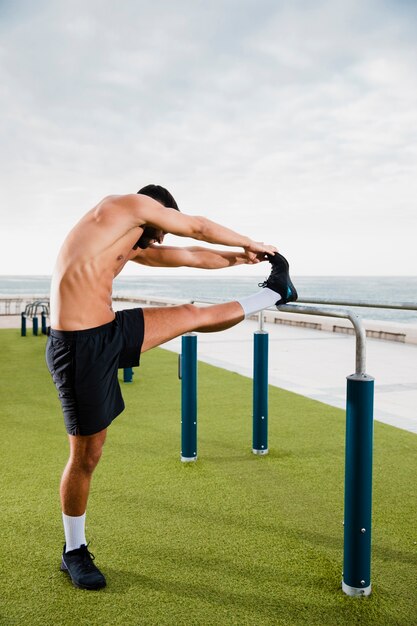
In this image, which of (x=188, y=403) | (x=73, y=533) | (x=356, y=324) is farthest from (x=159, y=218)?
(x=188, y=403)

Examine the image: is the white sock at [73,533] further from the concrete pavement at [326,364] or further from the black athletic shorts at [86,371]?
the concrete pavement at [326,364]

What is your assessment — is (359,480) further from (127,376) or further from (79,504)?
(127,376)

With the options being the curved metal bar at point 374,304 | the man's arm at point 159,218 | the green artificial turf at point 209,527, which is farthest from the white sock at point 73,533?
the curved metal bar at point 374,304

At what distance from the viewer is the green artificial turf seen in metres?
1.99

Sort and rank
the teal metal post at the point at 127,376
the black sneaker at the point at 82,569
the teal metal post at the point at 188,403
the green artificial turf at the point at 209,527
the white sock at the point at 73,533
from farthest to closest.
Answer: the teal metal post at the point at 127,376 < the teal metal post at the point at 188,403 < the white sock at the point at 73,533 < the black sneaker at the point at 82,569 < the green artificial turf at the point at 209,527

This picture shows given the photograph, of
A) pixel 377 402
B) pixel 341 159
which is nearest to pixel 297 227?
pixel 341 159

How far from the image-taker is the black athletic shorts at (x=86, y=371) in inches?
80.4

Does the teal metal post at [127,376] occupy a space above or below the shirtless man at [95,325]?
below

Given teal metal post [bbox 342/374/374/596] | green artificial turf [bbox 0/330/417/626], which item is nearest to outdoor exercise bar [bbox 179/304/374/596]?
teal metal post [bbox 342/374/374/596]

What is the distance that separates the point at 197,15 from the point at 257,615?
16.5 meters

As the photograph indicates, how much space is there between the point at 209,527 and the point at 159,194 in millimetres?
1593

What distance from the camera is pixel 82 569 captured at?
2145mm

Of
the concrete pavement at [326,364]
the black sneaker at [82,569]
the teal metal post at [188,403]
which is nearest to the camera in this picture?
the black sneaker at [82,569]

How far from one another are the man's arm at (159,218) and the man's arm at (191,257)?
1.37 ft
